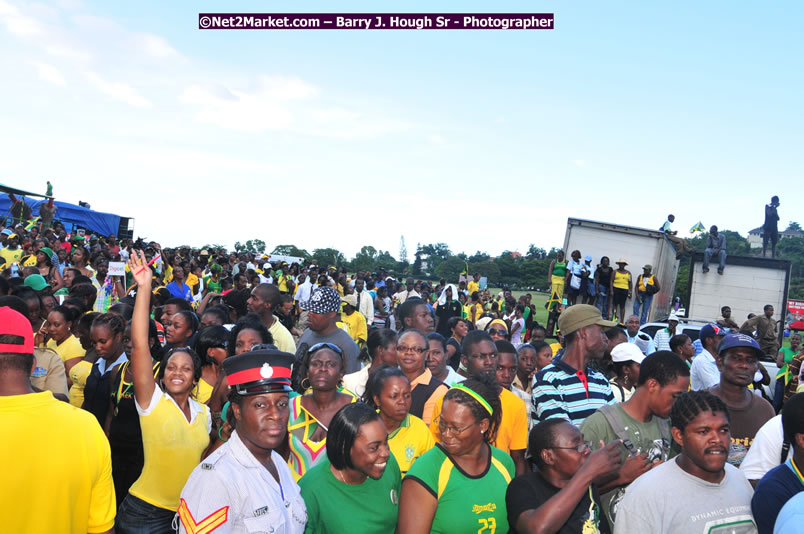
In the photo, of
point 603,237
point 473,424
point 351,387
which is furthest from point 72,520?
point 603,237

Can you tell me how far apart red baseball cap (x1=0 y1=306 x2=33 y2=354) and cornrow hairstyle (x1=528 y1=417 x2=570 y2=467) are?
7.99 feet

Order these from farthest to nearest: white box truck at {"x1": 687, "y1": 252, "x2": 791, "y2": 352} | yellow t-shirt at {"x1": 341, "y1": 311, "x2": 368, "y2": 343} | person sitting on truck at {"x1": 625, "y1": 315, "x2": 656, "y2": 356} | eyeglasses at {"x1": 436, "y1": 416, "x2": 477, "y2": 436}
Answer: white box truck at {"x1": 687, "y1": 252, "x2": 791, "y2": 352} → person sitting on truck at {"x1": 625, "y1": 315, "x2": 656, "y2": 356} → yellow t-shirt at {"x1": 341, "y1": 311, "x2": 368, "y2": 343} → eyeglasses at {"x1": 436, "y1": 416, "x2": 477, "y2": 436}

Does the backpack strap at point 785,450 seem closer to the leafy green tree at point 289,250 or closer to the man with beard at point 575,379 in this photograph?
the man with beard at point 575,379

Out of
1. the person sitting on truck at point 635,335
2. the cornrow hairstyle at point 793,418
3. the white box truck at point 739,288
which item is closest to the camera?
the cornrow hairstyle at point 793,418

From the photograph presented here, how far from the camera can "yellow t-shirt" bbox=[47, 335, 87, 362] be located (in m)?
5.29

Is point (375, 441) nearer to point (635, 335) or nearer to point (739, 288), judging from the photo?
point (635, 335)

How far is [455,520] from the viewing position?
9.23 feet

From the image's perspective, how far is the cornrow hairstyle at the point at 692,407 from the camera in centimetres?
277

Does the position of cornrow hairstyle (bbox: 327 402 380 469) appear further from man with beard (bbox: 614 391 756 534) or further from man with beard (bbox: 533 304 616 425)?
man with beard (bbox: 533 304 616 425)

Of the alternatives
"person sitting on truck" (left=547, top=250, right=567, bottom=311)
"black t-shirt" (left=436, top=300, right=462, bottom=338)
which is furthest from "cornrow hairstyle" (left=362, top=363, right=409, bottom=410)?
"person sitting on truck" (left=547, top=250, right=567, bottom=311)

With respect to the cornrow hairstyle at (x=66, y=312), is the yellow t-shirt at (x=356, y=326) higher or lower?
lower

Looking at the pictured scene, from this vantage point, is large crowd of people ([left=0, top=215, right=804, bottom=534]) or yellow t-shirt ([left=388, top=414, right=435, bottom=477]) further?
yellow t-shirt ([left=388, top=414, right=435, bottom=477])

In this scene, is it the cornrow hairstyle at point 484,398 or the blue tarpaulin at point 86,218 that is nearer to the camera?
the cornrow hairstyle at point 484,398

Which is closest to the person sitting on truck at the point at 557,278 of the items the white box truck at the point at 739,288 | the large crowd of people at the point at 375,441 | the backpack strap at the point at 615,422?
the white box truck at the point at 739,288
